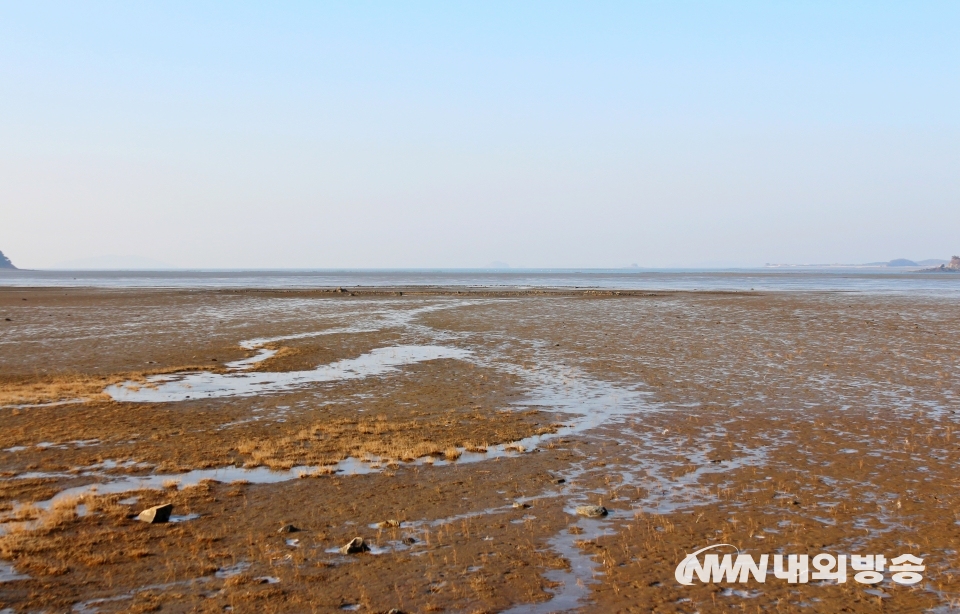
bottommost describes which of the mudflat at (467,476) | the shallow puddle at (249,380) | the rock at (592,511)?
the shallow puddle at (249,380)

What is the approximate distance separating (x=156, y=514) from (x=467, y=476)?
5518 mm

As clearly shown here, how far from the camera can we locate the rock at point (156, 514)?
1146 centimetres

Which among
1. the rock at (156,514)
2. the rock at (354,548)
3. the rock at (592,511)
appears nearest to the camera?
the rock at (354,548)

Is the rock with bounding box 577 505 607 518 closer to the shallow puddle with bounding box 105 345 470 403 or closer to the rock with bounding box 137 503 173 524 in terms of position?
the rock with bounding box 137 503 173 524

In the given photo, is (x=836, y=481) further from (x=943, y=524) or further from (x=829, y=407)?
(x=829, y=407)

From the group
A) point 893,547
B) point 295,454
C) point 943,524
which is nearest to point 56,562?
point 295,454

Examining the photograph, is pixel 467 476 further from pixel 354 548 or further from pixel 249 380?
pixel 249 380

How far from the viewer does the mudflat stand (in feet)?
30.3

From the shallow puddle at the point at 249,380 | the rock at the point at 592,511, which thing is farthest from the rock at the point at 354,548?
the shallow puddle at the point at 249,380

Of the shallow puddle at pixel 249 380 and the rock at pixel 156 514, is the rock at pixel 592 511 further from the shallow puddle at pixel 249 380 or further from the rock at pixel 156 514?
the shallow puddle at pixel 249 380

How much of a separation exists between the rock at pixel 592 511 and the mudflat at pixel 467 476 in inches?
1.9

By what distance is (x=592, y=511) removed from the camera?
11.8 meters

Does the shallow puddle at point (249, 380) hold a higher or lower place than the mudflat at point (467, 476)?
lower

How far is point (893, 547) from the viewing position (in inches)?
407
